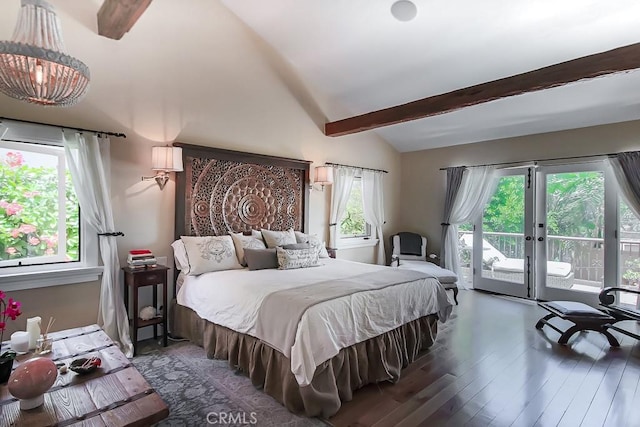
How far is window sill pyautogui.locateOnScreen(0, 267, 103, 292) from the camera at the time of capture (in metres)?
2.60

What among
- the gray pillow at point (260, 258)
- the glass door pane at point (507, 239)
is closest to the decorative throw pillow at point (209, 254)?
the gray pillow at point (260, 258)

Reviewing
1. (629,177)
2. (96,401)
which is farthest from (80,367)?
(629,177)

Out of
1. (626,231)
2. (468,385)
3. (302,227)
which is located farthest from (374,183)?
(468,385)

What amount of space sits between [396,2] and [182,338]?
394 centimetres

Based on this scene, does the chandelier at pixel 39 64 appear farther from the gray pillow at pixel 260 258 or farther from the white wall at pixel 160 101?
the gray pillow at pixel 260 258

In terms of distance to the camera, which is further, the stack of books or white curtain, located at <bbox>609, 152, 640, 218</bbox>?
white curtain, located at <bbox>609, 152, 640, 218</bbox>

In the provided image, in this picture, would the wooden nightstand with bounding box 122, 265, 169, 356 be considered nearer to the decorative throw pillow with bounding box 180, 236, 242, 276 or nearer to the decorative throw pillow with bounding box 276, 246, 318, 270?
the decorative throw pillow with bounding box 180, 236, 242, 276

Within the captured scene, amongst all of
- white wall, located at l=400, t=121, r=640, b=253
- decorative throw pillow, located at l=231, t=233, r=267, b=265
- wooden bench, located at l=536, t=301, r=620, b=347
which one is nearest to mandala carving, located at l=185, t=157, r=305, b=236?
decorative throw pillow, located at l=231, t=233, r=267, b=265

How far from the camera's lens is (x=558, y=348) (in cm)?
319

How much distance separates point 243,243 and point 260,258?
0.36 meters

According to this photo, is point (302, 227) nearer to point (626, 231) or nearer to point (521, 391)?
point (521, 391)

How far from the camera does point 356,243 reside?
5.64 metres

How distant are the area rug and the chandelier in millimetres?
2001

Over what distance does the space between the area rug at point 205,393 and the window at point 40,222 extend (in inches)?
40.4
